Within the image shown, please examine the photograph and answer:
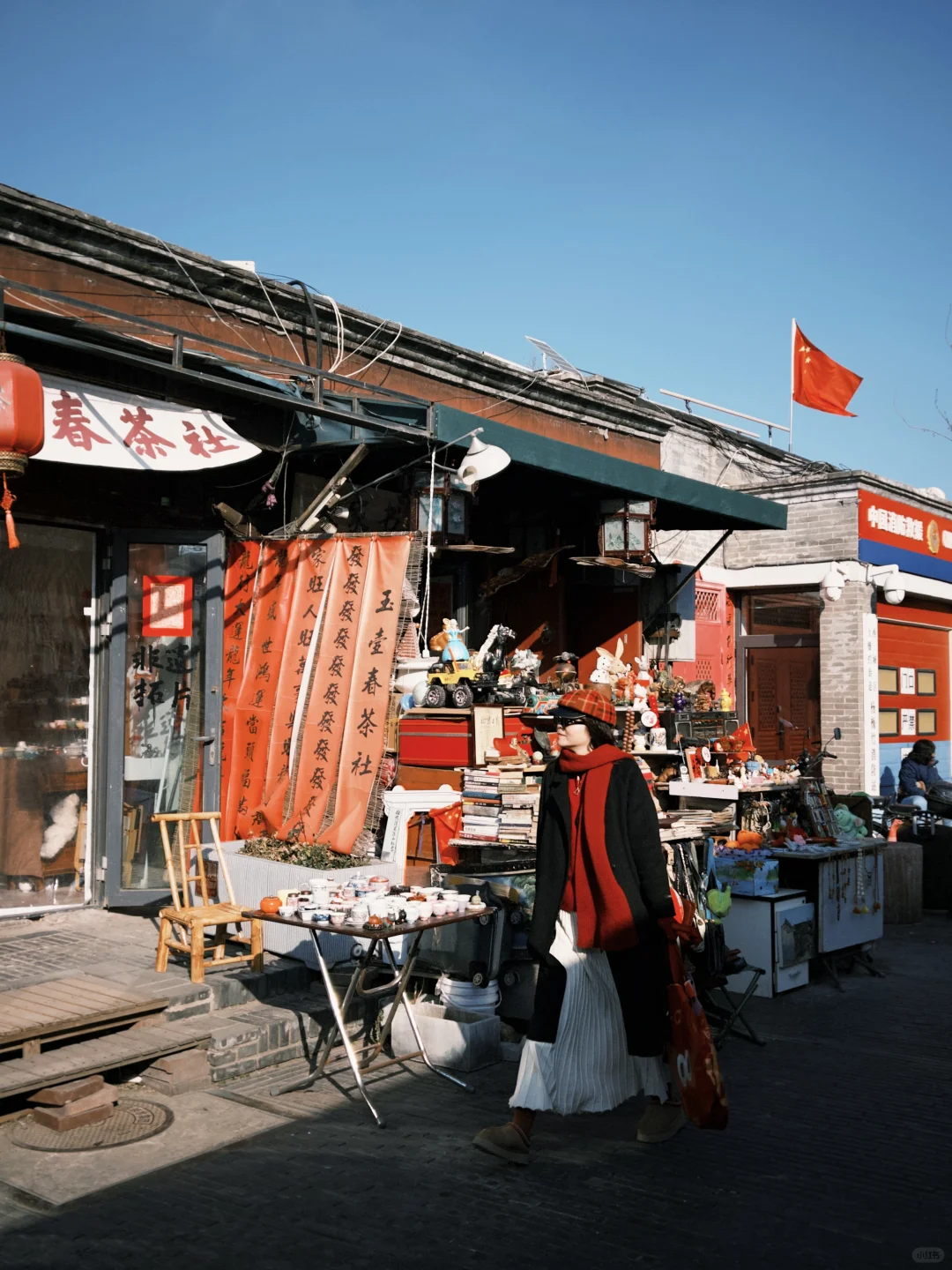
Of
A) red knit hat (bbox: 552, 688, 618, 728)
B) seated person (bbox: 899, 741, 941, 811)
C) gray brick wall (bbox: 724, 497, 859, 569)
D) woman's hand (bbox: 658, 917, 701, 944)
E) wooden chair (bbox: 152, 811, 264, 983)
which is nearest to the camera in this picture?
woman's hand (bbox: 658, 917, 701, 944)

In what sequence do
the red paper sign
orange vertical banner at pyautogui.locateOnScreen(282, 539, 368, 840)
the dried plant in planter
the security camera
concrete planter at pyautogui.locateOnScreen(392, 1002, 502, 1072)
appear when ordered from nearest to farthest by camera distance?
concrete planter at pyautogui.locateOnScreen(392, 1002, 502, 1072) < the dried plant in planter < orange vertical banner at pyautogui.locateOnScreen(282, 539, 368, 840) < the red paper sign < the security camera

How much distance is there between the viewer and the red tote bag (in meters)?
4.95

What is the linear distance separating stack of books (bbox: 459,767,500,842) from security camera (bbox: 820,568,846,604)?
31.0 ft

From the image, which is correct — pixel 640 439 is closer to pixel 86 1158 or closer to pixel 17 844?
pixel 17 844

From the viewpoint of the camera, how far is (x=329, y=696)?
894 cm

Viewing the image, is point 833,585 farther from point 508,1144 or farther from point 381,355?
point 508,1144

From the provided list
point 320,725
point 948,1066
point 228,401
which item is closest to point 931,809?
point 948,1066

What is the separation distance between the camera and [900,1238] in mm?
4375

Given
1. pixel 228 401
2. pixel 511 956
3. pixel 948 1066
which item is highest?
pixel 228 401

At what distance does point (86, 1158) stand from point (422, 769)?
14.4 feet

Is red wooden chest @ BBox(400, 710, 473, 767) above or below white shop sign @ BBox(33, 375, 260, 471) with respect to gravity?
below

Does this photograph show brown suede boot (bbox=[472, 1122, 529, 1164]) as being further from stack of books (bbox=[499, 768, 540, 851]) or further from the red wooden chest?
the red wooden chest

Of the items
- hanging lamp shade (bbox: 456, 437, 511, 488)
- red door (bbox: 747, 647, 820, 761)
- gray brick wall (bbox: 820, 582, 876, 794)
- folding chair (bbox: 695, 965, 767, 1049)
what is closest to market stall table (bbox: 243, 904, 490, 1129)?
folding chair (bbox: 695, 965, 767, 1049)

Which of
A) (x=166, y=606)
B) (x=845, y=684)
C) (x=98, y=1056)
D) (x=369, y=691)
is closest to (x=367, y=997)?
(x=98, y=1056)
